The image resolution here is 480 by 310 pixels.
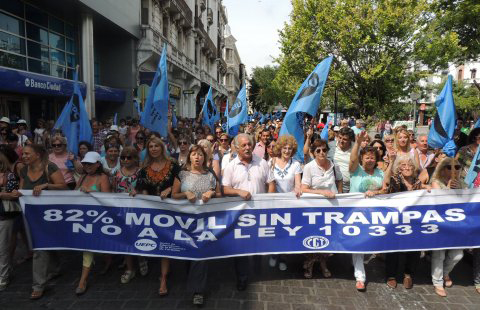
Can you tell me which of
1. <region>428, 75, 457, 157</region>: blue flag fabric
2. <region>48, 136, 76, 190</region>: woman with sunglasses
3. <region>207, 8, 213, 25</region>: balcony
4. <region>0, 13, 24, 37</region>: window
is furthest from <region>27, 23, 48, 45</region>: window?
<region>207, 8, 213, 25</region>: balcony

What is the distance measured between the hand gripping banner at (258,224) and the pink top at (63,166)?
478mm

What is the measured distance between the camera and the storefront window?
40.4 feet

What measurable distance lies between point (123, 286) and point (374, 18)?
2169 centimetres

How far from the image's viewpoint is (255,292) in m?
4.03

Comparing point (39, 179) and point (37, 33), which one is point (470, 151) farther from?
point (37, 33)

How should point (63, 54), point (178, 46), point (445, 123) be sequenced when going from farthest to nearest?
point (178, 46), point (63, 54), point (445, 123)

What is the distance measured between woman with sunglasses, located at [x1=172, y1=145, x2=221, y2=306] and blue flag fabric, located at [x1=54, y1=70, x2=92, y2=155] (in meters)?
3.26

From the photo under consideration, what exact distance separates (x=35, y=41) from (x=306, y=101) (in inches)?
509

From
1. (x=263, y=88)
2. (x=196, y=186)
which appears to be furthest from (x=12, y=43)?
(x=263, y=88)

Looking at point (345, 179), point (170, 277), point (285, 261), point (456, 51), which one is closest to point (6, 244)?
point (170, 277)

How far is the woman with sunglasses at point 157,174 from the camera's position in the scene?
404cm

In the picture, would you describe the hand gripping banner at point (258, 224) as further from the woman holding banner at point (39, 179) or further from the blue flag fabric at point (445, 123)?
the blue flag fabric at point (445, 123)

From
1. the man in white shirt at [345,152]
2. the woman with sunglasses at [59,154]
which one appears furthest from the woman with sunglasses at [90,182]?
the man in white shirt at [345,152]

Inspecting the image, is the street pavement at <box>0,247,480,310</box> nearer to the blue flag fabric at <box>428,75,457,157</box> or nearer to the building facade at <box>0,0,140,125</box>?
the blue flag fabric at <box>428,75,457,157</box>
